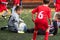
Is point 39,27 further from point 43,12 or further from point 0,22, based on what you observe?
point 0,22

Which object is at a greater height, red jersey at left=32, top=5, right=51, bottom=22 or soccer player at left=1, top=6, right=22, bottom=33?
red jersey at left=32, top=5, right=51, bottom=22

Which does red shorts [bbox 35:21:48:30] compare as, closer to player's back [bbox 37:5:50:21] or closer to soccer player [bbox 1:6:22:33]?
player's back [bbox 37:5:50:21]

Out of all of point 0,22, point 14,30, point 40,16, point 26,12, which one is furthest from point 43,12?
point 26,12

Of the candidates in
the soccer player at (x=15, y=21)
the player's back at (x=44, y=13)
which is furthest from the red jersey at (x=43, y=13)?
the soccer player at (x=15, y=21)

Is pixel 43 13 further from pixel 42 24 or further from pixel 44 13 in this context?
pixel 42 24

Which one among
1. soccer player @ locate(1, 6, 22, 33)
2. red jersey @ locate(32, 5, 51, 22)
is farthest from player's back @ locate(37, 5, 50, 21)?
soccer player @ locate(1, 6, 22, 33)

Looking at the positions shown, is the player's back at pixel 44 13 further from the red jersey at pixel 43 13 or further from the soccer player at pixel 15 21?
the soccer player at pixel 15 21

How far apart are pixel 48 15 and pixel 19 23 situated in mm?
1898

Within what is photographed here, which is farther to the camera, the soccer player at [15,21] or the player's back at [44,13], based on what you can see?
the soccer player at [15,21]

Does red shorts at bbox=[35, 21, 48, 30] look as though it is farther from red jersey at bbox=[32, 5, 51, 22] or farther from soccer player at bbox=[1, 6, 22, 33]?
soccer player at bbox=[1, 6, 22, 33]

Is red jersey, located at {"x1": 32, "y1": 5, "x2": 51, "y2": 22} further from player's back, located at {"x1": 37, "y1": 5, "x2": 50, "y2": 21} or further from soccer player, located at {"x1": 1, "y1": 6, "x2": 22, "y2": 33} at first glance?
soccer player, located at {"x1": 1, "y1": 6, "x2": 22, "y2": 33}

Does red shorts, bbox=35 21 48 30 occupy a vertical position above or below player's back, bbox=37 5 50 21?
below

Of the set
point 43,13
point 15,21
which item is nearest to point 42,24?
point 43,13

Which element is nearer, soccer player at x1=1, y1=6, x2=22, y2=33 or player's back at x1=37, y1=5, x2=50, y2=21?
player's back at x1=37, y1=5, x2=50, y2=21
